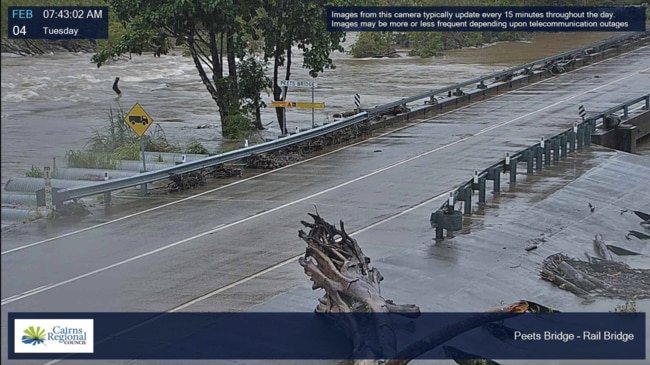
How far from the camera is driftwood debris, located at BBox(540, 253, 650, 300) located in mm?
16344

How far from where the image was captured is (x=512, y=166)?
2372 cm

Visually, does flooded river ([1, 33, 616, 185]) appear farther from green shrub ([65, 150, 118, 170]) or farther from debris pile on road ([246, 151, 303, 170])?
debris pile on road ([246, 151, 303, 170])

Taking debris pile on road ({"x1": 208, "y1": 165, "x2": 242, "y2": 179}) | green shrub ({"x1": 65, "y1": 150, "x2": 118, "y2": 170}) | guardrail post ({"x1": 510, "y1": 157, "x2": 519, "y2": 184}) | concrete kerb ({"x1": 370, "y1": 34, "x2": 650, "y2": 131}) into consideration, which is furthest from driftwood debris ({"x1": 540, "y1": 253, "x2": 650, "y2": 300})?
concrete kerb ({"x1": 370, "y1": 34, "x2": 650, "y2": 131})

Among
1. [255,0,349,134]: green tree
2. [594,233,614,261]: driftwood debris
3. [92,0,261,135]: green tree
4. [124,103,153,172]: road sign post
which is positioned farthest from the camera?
[255,0,349,134]: green tree

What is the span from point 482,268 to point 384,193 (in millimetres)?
6398

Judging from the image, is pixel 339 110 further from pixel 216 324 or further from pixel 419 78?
pixel 216 324

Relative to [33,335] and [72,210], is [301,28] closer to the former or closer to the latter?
[72,210]

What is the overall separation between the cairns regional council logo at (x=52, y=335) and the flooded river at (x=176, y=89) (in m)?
15.7

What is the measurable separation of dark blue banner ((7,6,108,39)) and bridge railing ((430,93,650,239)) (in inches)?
290

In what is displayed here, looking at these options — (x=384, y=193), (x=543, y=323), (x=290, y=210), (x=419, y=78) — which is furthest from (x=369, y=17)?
(x=419, y=78)

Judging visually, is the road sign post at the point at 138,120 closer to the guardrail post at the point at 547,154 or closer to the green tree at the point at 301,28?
the green tree at the point at 301,28

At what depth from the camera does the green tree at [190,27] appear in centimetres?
3014

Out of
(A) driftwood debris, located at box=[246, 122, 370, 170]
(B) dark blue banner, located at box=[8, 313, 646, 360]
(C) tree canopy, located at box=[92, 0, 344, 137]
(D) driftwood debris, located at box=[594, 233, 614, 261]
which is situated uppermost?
(C) tree canopy, located at box=[92, 0, 344, 137]

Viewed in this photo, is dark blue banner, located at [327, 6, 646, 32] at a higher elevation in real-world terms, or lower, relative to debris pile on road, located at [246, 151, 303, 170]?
higher
